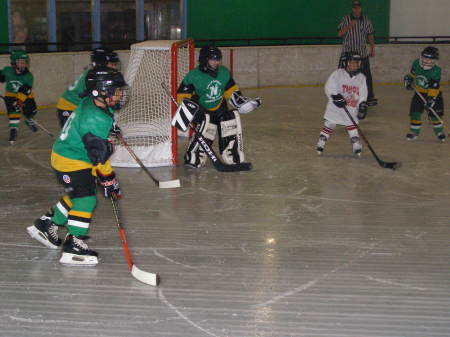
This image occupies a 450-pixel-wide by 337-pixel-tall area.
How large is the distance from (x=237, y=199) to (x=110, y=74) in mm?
1857

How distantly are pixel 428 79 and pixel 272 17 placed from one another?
6.18m

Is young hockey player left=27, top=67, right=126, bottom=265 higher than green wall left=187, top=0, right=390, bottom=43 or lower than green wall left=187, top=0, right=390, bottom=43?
lower

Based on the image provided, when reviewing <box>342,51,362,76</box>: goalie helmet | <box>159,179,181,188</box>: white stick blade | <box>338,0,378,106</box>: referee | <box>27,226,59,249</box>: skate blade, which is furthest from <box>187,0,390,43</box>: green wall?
<box>27,226,59,249</box>: skate blade

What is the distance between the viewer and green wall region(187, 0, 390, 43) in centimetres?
1282

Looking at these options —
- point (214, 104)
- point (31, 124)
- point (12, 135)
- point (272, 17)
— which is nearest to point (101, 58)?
point (214, 104)

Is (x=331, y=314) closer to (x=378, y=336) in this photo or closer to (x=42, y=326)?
(x=378, y=336)

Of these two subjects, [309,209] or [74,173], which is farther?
[309,209]

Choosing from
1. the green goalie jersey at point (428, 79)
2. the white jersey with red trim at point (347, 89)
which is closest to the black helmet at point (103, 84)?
the white jersey with red trim at point (347, 89)

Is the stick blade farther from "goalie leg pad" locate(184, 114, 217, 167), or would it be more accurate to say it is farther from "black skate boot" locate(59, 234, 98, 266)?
"black skate boot" locate(59, 234, 98, 266)

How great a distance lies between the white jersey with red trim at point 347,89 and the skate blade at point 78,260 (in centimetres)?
339

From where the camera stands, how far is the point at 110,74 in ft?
12.8

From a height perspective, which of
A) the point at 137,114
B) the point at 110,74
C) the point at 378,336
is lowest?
the point at 378,336

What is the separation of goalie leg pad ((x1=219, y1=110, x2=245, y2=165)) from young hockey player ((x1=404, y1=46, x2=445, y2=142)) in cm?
213

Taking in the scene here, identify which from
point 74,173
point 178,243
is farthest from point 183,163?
point 74,173
